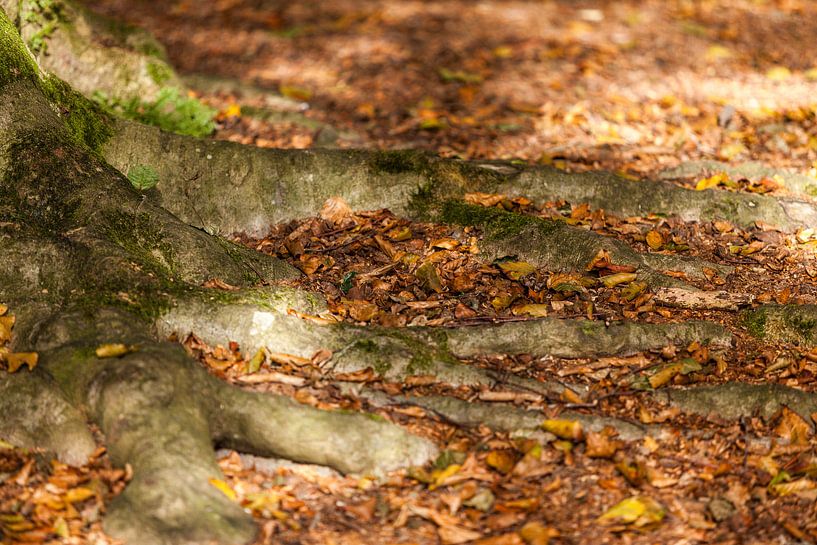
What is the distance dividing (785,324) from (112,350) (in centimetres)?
363

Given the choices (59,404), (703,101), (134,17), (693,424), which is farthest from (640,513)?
(134,17)

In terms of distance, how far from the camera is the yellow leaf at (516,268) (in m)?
5.06

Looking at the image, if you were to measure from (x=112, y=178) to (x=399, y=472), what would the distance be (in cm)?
→ 254

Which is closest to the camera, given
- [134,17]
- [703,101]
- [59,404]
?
[59,404]

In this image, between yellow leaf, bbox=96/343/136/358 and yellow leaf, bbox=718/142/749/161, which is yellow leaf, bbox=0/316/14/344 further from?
yellow leaf, bbox=718/142/749/161

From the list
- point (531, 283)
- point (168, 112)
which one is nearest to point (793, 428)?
point (531, 283)

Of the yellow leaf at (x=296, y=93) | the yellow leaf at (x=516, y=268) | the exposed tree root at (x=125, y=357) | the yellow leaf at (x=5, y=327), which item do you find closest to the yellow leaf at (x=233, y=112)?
the yellow leaf at (x=296, y=93)

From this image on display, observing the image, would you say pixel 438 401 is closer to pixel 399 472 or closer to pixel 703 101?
pixel 399 472

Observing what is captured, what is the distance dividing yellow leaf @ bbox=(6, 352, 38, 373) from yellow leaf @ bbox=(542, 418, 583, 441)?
8.12ft

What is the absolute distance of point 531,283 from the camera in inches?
198

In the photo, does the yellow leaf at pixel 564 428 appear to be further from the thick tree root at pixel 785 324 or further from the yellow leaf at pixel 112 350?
the yellow leaf at pixel 112 350

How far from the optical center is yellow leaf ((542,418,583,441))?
12.9 feet

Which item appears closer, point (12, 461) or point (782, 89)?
point (12, 461)

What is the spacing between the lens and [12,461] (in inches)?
148
